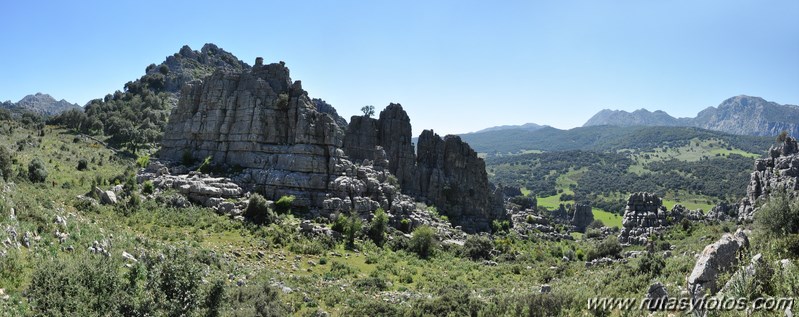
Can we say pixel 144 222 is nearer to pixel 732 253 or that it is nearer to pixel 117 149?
pixel 732 253

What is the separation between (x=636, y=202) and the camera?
74.8 meters

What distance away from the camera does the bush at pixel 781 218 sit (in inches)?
907

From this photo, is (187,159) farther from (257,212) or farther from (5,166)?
(5,166)

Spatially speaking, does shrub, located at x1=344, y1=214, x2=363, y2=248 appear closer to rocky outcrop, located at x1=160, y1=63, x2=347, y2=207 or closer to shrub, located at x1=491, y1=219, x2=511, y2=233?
rocky outcrop, located at x1=160, y1=63, x2=347, y2=207

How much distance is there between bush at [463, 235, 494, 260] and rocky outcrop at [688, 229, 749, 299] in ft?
111

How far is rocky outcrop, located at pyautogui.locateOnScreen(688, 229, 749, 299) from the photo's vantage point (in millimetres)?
18188

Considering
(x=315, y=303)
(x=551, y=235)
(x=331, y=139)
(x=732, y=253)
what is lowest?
(x=551, y=235)

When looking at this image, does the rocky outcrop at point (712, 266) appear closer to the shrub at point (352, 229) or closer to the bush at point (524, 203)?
the shrub at point (352, 229)

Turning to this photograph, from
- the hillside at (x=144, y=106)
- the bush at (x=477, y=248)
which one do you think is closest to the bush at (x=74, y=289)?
the bush at (x=477, y=248)

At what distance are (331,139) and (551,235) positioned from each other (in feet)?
171

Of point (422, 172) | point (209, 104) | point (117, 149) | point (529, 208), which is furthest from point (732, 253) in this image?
point (529, 208)

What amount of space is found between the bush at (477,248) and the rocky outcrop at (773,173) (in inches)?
1615

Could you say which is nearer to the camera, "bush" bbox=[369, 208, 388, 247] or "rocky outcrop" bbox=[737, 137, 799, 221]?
"bush" bbox=[369, 208, 388, 247]

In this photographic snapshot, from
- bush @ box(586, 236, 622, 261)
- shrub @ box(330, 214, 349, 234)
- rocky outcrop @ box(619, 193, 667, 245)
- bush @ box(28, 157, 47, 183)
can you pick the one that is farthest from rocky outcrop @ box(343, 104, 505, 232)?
bush @ box(28, 157, 47, 183)
